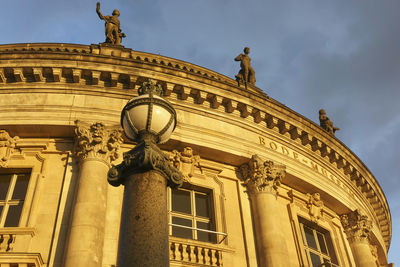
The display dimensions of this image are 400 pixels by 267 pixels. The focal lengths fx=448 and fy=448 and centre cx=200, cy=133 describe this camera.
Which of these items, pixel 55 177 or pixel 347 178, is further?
pixel 347 178

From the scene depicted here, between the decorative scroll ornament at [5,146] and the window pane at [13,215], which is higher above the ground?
the decorative scroll ornament at [5,146]

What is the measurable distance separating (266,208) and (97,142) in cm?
601

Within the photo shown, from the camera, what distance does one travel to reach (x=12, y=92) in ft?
50.4

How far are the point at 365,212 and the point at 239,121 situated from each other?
8.75 metres

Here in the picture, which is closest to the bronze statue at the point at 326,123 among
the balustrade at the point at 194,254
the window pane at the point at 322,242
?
the window pane at the point at 322,242

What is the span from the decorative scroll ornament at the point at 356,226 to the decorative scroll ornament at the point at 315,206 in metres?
2.16

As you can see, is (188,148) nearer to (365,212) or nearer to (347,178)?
(347,178)

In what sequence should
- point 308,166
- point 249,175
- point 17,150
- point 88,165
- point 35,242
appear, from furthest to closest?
point 308,166, point 249,175, point 17,150, point 88,165, point 35,242

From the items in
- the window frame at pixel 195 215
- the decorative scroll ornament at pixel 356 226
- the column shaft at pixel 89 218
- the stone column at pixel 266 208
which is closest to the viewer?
the column shaft at pixel 89 218

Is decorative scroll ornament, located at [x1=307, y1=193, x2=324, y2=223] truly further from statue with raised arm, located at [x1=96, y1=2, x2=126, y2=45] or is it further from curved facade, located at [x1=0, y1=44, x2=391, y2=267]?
statue with raised arm, located at [x1=96, y1=2, x2=126, y2=45]

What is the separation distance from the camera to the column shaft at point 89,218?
11.5 meters

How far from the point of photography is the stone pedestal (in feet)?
16.9

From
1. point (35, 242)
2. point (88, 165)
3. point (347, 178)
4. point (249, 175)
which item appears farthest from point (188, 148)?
point (347, 178)

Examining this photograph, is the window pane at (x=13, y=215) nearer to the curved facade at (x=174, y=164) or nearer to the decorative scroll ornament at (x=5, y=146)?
the curved facade at (x=174, y=164)
